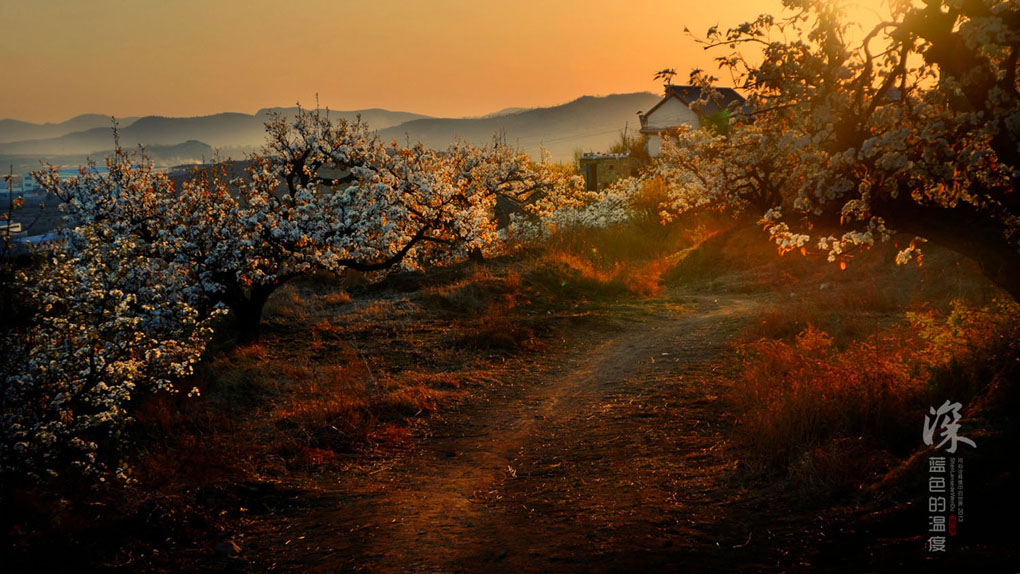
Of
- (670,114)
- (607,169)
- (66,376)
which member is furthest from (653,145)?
(66,376)

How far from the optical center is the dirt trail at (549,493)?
17.6 ft

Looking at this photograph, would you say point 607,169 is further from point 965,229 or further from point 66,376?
point 66,376

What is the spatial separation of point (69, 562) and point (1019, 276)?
31.4 feet

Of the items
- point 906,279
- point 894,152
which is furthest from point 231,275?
point 906,279

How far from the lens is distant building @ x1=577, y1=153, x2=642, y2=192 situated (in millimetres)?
58875

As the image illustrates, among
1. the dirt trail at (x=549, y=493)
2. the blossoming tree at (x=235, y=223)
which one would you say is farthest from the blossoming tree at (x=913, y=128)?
the blossoming tree at (x=235, y=223)

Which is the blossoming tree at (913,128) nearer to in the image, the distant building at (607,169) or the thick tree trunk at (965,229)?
the thick tree trunk at (965,229)

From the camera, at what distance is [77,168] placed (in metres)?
15.0

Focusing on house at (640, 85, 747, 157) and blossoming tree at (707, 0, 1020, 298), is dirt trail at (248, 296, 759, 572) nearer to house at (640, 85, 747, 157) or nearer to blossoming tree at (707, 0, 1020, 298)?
blossoming tree at (707, 0, 1020, 298)

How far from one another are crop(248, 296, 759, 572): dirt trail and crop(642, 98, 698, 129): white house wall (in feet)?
186

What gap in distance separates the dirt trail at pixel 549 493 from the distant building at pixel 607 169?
48.3 metres

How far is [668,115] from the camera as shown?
6556cm

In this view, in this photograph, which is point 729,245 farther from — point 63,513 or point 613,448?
point 63,513

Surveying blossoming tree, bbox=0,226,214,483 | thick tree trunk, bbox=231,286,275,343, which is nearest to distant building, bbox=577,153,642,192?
thick tree trunk, bbox=231,286,275,343
